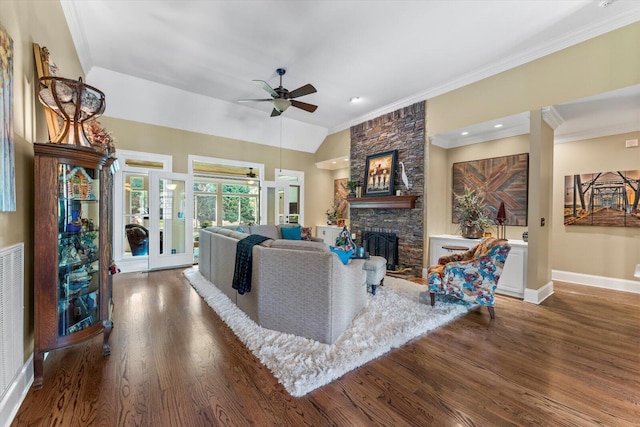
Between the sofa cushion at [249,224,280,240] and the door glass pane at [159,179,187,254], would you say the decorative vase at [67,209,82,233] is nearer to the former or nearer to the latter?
the sofa cushion at [249,224,280,240]

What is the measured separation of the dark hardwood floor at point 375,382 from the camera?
1.57 m

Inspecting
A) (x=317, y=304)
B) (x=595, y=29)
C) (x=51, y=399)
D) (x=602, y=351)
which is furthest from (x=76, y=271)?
(x=595, y=29)

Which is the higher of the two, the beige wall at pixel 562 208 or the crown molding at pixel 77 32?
the crown molding at pixel 77 32

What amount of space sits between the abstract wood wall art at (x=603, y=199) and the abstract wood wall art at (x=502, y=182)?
1.02 metres

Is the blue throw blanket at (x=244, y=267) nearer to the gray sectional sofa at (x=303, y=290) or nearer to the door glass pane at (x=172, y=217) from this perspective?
the gray sectional sofa at (x=303, y=290)

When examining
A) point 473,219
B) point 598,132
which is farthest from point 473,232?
point 598,132

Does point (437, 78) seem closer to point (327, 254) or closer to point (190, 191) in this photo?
point (327, 254)

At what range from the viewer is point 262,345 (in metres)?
2.32

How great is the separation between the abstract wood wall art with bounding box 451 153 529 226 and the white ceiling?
5.02 ft

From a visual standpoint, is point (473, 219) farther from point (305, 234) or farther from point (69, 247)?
point (69, 247)

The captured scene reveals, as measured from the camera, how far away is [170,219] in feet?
18.1

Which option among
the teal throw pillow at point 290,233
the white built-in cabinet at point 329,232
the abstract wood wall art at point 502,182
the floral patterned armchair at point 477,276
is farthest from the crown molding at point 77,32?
the abstract wood wall art at point 502,182

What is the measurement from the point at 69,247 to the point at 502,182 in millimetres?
5864

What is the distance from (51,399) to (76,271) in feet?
2.78
